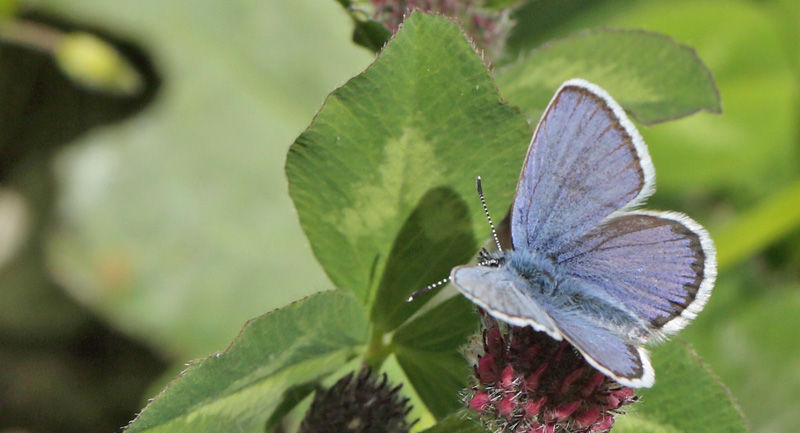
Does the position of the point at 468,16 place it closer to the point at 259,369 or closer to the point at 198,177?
the point at 259,369

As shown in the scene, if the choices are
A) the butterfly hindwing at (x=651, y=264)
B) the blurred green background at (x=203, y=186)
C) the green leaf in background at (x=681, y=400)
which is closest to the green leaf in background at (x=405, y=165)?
the butterfly hindwing at (x=651, y=264)

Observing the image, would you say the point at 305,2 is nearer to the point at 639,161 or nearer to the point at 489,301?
the point at 639,161

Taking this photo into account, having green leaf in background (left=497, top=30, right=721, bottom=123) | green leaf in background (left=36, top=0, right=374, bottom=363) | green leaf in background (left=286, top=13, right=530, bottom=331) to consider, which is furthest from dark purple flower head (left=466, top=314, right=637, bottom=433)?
green leaf in background (left=36, top=0, right=374, bottom=363)

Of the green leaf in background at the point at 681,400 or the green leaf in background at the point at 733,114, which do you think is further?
the green leaf in background at the point at 733,114

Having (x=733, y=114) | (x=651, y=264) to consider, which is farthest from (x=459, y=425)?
(x=733, y=114)

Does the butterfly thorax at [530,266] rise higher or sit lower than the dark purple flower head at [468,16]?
lower

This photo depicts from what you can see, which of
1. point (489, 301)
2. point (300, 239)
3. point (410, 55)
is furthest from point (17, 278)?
point (489, 301)

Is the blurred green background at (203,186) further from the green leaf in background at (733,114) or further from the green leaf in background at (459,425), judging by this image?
the green leaf in background at (459,425)

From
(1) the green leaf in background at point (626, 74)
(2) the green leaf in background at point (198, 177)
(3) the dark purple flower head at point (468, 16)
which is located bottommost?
(1) the green leaf in background at point (626, 74)
